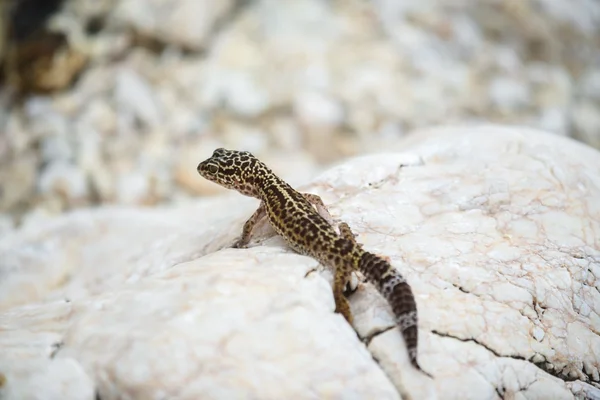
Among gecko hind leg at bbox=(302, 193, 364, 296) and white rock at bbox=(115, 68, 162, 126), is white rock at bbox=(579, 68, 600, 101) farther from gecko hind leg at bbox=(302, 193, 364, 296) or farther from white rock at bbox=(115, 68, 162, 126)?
gecko hind leg at bbox=(302, 193, 364, 296)

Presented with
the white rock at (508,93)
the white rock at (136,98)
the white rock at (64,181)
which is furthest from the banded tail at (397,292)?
the white rock at (508,93)

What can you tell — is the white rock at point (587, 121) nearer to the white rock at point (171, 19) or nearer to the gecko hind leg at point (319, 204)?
the white rock at point (171, 19)

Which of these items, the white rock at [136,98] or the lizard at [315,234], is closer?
the lizard at [315,234]

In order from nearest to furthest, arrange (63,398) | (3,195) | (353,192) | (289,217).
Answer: (63,398), (289,217), (353,192), (3,195)

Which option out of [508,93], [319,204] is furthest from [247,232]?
[508,93]

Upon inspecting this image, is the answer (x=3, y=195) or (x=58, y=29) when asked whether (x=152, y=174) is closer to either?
(x=3, y=195)

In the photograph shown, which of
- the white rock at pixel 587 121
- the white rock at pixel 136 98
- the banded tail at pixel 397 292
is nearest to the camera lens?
the banded tail at pixel 397 292

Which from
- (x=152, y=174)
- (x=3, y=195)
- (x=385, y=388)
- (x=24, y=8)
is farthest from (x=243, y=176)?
(x=24, y=8)
